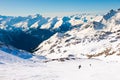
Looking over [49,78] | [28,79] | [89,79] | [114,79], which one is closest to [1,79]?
[28,79]

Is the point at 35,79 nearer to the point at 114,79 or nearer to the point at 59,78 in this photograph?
the point at 59,78

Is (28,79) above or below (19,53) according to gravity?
below

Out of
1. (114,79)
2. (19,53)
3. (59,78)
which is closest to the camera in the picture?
(114,79)

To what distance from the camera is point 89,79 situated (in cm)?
3928

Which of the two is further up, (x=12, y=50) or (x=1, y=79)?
(x=12, y=50)

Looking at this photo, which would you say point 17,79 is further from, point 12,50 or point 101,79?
point 12,50

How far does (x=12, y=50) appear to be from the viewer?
7096 inches

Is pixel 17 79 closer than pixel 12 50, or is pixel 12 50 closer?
pixel 17 79

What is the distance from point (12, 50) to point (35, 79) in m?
144

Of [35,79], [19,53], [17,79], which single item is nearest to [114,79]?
[35,79]

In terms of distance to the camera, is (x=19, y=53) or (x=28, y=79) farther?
(x=19, y=53)

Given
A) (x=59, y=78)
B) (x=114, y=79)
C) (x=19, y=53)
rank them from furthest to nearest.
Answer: (x=19, y=53), (x=59, y=78), (x=114, y=79)

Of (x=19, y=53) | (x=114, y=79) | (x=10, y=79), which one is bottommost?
(x=114, y=79)

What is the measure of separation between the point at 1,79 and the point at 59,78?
876 centimetres
